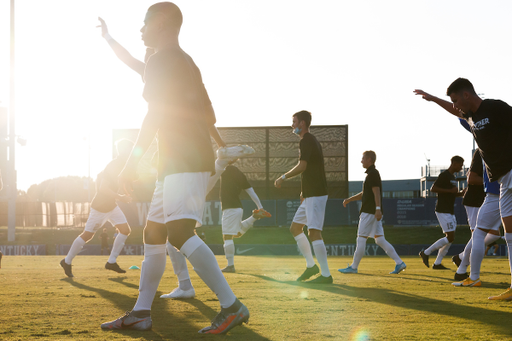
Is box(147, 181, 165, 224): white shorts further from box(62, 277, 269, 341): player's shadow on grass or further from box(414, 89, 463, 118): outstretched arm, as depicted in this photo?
box(414, 89, 463, 118): outstretched arm

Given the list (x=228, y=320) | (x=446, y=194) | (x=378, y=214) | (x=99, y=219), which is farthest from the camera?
(x=446, y=194)

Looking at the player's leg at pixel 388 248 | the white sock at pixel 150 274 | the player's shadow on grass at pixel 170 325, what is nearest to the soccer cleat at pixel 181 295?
the player's shadow on grass at pixel 170 325

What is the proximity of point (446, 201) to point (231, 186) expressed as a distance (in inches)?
179

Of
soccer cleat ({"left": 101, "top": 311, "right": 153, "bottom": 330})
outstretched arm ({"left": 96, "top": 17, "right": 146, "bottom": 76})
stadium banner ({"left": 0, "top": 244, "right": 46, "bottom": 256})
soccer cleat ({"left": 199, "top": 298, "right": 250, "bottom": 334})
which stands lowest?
stadium banner ({"left": 0, "top": 244, "right": 46, "bottom": 256})

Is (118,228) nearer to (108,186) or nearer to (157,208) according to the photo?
(108,186)

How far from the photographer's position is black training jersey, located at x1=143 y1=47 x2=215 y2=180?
3521 mm

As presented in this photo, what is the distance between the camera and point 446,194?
11070mm

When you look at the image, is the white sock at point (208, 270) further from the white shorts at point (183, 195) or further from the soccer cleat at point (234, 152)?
the soccer cleat at point (234, 152)

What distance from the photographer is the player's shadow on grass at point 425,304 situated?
4004 millimetres

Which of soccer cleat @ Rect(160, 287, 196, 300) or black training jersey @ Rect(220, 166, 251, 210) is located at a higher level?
black training jersey @ Rect(220, 166, 251, 210)

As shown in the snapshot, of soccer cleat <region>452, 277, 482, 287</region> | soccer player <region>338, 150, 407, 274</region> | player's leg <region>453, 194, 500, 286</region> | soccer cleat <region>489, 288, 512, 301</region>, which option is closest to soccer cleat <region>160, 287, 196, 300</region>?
soccer cleat <region>489, 288, 512, 301</region>

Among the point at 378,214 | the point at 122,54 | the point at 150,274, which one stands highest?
the point at 122,54

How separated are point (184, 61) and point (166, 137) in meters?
0.54

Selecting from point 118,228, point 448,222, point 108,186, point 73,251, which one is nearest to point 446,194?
point 448,222
